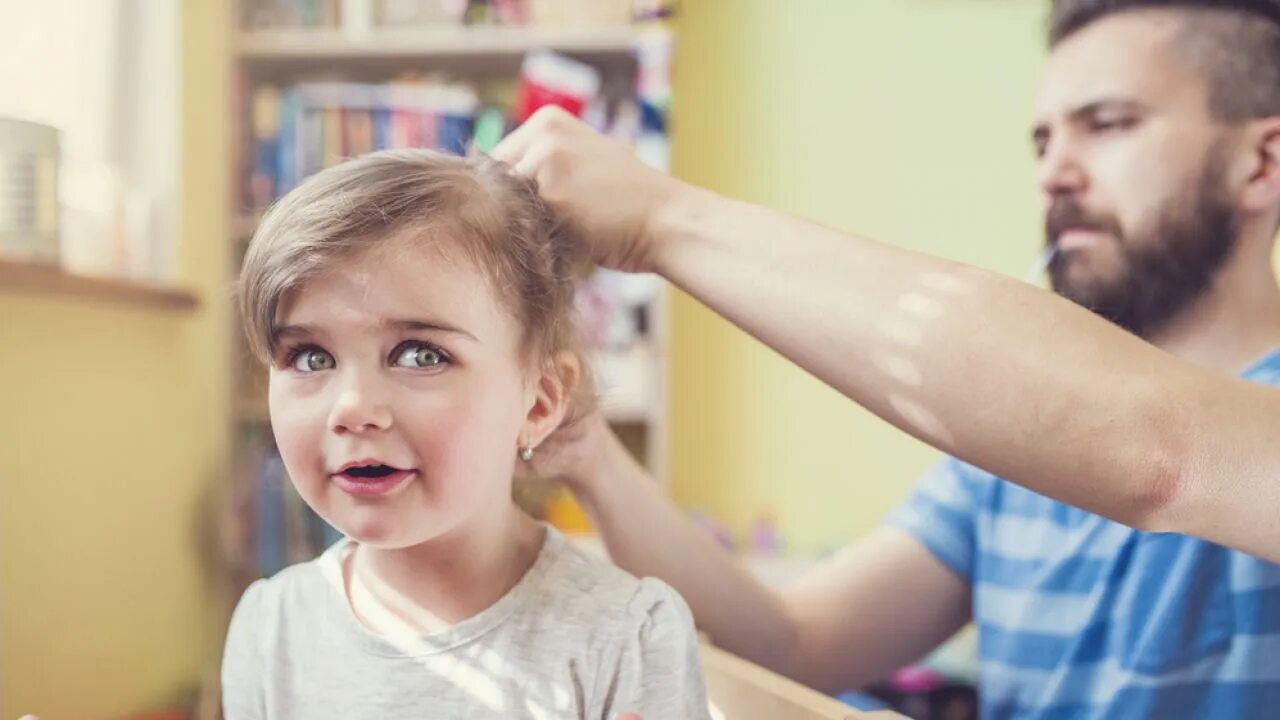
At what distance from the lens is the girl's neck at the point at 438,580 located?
0.77m

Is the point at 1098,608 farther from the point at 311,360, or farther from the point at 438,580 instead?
the point at 311,360

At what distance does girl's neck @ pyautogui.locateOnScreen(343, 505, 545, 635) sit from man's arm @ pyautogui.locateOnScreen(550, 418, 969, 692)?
0.13 metres

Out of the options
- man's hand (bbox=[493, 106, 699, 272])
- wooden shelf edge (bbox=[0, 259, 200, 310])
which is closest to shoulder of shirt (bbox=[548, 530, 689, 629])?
man's hand (bbox=[493, 106, 699, 272])

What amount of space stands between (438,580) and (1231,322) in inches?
31.4

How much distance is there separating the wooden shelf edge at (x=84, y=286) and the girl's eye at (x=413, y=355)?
1031mm

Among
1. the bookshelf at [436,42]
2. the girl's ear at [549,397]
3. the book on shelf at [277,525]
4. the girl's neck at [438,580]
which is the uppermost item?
the bookshelf at [436,42]

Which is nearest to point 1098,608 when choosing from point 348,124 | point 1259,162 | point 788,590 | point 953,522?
point 953,522

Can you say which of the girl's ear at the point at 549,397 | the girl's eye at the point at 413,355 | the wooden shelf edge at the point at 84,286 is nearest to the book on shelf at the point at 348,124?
the wooden shelf edge at the point at 84,286

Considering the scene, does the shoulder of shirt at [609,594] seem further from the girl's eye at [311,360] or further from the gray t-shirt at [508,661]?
the girl's eye at [311,360]

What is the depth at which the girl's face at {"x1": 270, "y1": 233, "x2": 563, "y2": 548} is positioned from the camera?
0.67m

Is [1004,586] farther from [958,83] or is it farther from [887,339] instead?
[958,83]

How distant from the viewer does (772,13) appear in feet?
8.43

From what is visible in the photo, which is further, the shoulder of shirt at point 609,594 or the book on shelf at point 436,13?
the book on shelf at point 436,13

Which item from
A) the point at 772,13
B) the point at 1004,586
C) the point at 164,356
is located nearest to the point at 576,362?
the point at 1004,586
